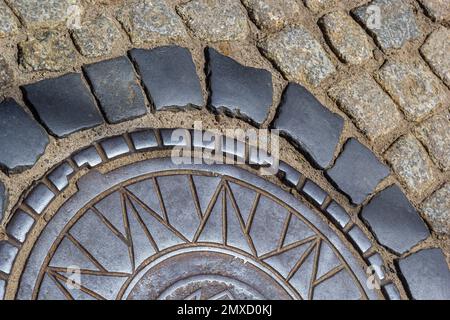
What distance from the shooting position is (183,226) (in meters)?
2.62

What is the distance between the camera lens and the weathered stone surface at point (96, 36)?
2.78 metres

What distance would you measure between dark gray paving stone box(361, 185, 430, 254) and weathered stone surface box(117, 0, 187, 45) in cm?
105

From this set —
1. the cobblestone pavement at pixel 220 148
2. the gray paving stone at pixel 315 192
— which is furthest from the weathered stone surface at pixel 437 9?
the gray paving stone at pixel 315 192

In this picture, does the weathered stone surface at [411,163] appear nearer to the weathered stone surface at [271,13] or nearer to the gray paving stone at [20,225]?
the weathered stone surface at [271,13]

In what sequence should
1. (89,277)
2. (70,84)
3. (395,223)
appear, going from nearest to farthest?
(89,277) < (70,84) < (395,223)

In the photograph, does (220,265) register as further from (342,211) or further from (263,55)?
(263,55)

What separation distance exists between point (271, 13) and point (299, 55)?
23 centimetres

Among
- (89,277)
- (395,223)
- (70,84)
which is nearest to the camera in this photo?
(89,277)

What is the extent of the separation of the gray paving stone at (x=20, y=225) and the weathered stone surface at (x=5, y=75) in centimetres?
48

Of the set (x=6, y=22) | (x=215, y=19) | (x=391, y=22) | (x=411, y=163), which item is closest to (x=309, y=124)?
(x=411, y=163)

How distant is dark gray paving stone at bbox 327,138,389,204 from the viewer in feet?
9.45
